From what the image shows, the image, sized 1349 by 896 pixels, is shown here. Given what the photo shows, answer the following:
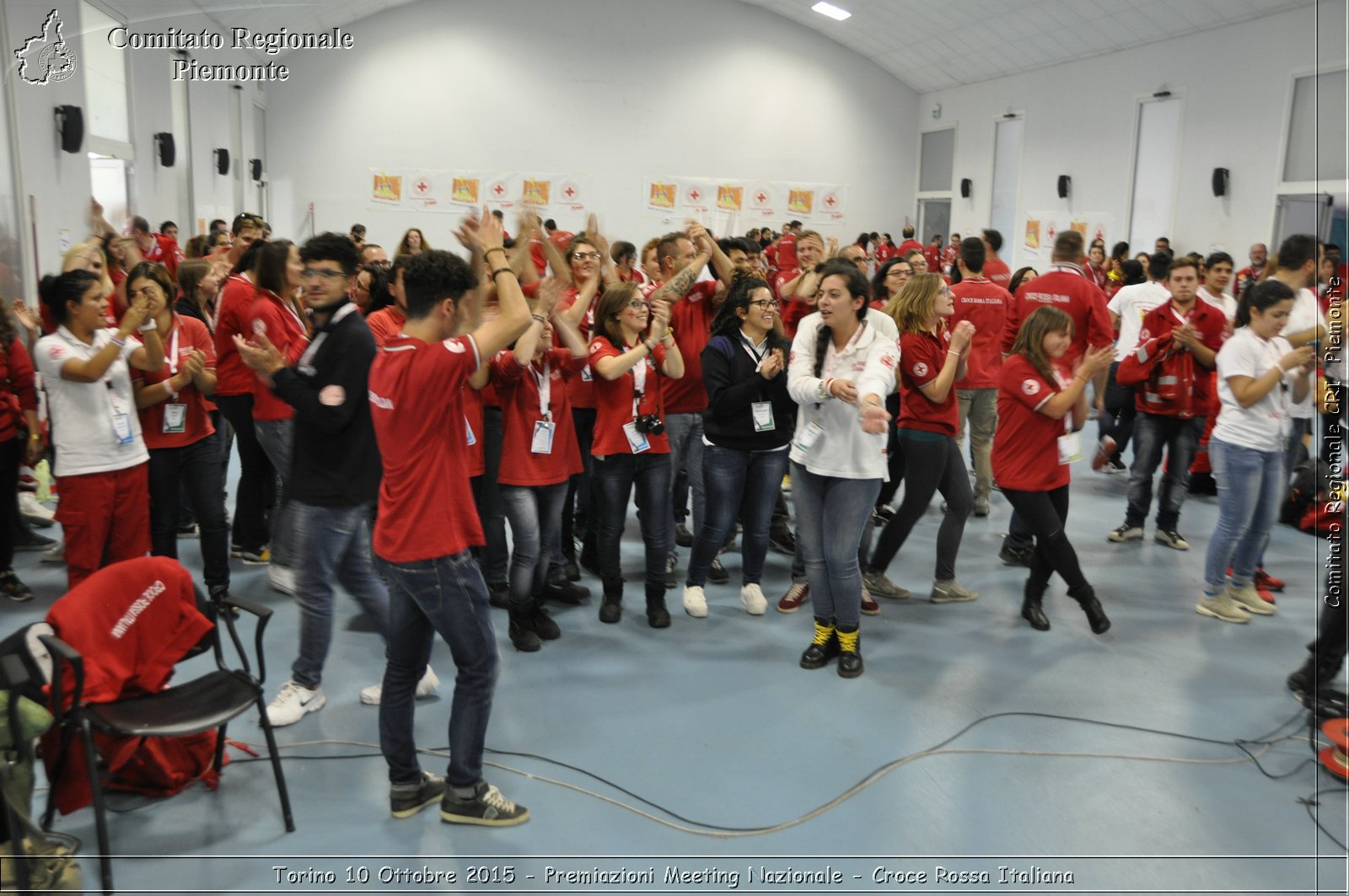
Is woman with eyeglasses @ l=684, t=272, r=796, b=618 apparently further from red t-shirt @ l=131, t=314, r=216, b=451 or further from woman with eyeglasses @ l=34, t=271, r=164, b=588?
woman with eyeglasses @ l=34, t=271, r=164, b=588

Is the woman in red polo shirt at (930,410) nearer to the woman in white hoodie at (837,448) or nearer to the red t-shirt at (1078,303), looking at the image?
the woman in white hoodie at (837,448)

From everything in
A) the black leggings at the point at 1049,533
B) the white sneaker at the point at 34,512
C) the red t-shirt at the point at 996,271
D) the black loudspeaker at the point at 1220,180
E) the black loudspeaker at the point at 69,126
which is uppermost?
the black loudspeaker at the point at 1220,180

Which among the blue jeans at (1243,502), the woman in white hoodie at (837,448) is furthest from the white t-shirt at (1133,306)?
the woman in white hoodie at (837,448)

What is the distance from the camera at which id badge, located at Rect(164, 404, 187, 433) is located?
4.03 metres

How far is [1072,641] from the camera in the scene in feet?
14.4

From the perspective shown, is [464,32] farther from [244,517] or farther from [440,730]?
[440,730]

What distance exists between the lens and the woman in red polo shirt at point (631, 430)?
4.18 meters

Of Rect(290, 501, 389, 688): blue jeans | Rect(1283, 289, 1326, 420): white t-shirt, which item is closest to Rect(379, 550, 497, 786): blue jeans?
Rect(290, 501, 389, 688): blue jeans

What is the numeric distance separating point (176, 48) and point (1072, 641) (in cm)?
1161

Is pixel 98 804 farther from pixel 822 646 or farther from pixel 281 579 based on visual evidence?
pixel 822 646

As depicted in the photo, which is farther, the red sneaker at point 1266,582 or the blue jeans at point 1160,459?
the blue jeans at point 1160,459

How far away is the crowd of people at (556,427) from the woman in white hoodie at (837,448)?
12 mm

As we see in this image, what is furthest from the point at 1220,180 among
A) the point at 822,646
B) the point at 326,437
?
the point at 326,437

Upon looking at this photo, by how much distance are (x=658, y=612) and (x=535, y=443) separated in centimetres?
103
